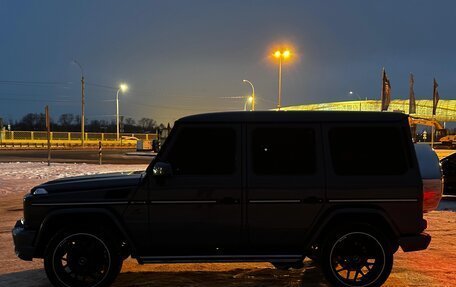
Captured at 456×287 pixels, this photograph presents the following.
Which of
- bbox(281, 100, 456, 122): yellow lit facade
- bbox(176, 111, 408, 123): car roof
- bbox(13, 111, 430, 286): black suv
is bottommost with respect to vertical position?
Answer: bbox(13, 111, 430, 286): black suv

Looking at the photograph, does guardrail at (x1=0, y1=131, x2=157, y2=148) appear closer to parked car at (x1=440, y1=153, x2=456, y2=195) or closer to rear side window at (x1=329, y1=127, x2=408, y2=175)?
parked car at (x1=440, y1=153, x2=456, y2=195)

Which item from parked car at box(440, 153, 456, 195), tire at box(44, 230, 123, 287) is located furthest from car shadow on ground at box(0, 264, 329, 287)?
parked car at box(440, 153, 456, 195)

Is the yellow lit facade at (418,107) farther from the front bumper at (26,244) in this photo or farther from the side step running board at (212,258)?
the front bumper at (26,244)

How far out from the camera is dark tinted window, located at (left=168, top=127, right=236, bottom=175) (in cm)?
521

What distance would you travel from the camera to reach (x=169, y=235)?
517 cm

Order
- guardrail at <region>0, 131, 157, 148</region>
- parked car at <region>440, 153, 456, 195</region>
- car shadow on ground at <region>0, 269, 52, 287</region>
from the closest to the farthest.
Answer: car shadow on ground at <region>0, 269, 52, 287</region>
parked car at <region>440, 153, 456, 195</region>
guardrail at <region>0, 131, 157, 148</region>

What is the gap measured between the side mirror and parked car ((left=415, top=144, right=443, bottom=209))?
117 inches

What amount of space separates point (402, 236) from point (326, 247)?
0.87 metres

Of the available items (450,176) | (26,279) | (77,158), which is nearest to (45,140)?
(77,158)

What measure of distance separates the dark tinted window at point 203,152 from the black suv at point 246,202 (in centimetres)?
1

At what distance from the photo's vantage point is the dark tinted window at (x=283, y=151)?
5.23 meters

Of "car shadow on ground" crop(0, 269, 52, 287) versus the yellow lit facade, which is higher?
the yellow lit facade

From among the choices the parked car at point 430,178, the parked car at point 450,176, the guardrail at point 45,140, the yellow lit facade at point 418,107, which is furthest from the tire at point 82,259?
the yellow lit facade at point 418,107

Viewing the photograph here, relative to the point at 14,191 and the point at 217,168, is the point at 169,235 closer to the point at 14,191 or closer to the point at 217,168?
the point at 217,168
